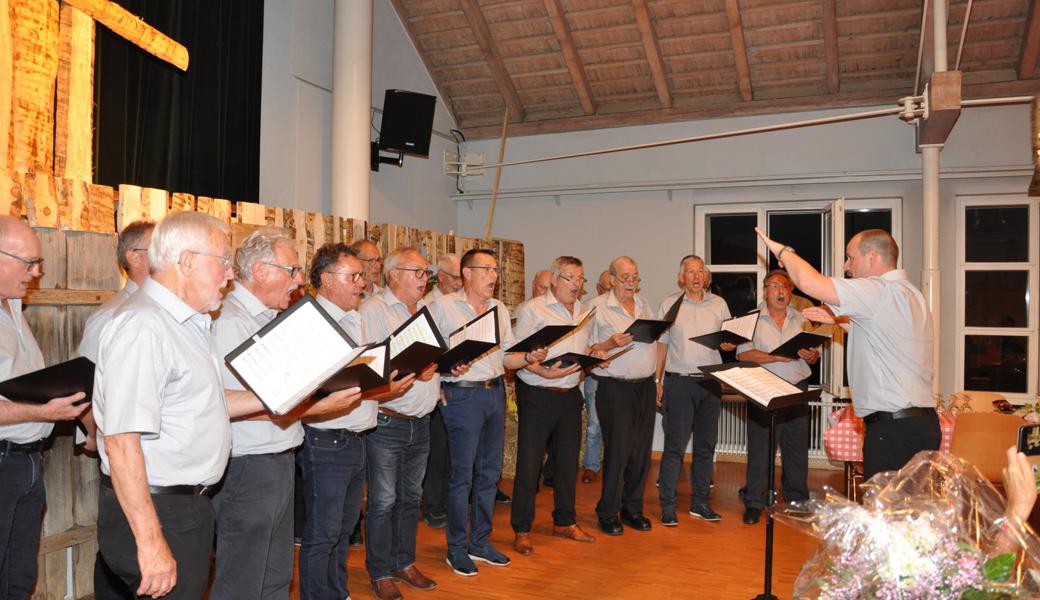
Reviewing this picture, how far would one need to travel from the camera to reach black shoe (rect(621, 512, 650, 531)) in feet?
16.8

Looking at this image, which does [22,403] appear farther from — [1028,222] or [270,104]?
[1028,222]

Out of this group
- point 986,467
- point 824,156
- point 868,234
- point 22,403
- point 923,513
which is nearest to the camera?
point 923,513

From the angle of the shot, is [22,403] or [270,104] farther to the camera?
[270,104]

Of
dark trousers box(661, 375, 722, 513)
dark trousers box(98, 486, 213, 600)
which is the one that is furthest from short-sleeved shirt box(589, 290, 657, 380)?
dark trousers box(98, 486, 213, 600)

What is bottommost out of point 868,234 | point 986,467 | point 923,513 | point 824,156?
point 986,467

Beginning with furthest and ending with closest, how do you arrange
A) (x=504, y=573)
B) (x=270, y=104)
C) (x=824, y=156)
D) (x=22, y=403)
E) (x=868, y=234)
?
(x=824, y=156) < (x=270, y=104) < (x=504, y=573) < (x=868, y=234) < (x=22, y=403)

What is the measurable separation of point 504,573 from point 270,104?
14.4ft

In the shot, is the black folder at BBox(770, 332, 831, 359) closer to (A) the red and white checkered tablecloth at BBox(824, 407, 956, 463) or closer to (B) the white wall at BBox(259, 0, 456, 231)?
(A) the red and white checkered tablecloth at BBox(824, 407, 956, 463)

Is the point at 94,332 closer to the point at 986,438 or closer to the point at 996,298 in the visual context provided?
the point at 986,438

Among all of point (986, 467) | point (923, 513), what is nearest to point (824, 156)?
point (986, 467)

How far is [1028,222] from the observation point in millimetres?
7285

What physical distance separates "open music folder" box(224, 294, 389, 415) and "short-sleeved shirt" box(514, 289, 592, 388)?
237 cm

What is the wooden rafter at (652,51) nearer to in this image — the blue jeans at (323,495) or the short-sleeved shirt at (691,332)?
the short-sleeved shirt at (691,332)

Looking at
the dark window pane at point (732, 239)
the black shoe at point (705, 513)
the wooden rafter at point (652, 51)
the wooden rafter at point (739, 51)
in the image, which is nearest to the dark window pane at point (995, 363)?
the dark window pane at point (732, 239)
